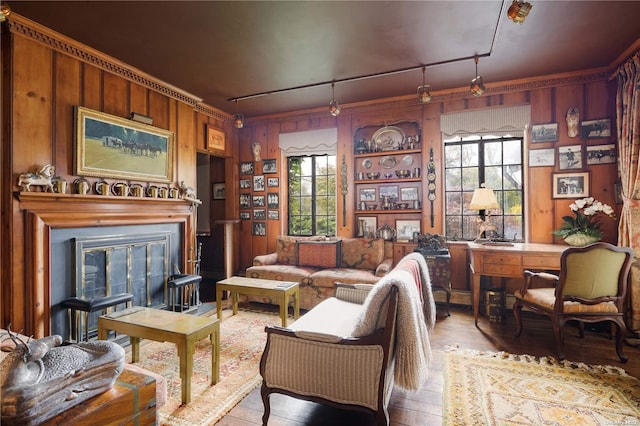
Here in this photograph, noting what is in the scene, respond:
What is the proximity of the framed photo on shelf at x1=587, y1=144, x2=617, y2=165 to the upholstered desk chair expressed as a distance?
1.55 m

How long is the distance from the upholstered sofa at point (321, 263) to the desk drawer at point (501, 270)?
1.09 meters

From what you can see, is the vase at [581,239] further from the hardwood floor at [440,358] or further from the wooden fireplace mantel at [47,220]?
the wooden fireplace mantel at [47,220]

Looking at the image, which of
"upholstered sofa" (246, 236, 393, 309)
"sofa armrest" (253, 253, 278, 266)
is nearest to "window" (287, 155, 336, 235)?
"upholstered sofa" (246, 236, 393, 309)

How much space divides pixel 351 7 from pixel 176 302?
3.81 metres

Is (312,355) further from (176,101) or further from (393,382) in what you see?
(176,101)

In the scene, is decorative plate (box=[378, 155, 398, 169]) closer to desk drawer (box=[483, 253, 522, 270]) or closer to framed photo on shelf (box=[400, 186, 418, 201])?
framed photo on shelf (box=[400, 186, 418, 201])

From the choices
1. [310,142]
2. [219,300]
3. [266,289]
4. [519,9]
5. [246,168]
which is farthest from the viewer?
[246,168]

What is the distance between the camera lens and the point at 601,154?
3.73 meters

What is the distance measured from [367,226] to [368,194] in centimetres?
49

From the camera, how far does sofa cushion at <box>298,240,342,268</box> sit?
4508 mm

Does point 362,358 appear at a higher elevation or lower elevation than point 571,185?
lower

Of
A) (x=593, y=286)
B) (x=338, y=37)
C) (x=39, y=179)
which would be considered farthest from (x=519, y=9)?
(x=39, y=179)

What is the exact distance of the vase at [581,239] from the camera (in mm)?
3422

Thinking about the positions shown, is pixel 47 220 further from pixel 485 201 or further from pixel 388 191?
pixel 485 201
